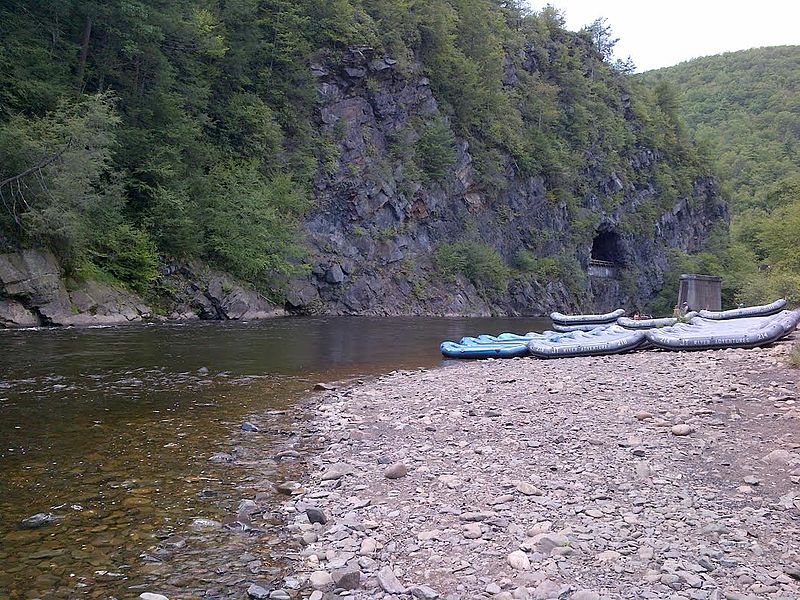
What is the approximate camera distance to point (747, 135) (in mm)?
99625

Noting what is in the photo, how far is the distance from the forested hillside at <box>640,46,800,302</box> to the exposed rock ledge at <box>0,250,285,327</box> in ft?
125

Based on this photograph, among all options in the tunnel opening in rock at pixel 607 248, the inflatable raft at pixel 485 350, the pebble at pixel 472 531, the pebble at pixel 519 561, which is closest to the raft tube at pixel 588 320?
the inflatable raft at pixel 485 350

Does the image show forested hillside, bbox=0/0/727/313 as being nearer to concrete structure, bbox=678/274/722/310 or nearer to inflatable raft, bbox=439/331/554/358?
inflatable raft, bbox=439/331/554/358

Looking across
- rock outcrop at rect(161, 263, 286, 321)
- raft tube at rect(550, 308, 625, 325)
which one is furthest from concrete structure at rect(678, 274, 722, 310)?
rock outcrop at rect(161, 263, 286, 321)

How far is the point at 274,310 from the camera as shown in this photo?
103ft

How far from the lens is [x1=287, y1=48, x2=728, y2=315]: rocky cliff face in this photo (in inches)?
1507

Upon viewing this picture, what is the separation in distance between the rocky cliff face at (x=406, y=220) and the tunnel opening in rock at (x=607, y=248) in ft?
6.85

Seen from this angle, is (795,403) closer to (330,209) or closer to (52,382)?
(52,382)

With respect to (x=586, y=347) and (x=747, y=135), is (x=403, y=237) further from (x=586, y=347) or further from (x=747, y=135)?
(x=747, y=135)

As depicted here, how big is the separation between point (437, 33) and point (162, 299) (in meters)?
34.7

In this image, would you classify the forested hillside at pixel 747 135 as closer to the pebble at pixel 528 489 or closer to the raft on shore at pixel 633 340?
the raft on shore at pixel 633 340

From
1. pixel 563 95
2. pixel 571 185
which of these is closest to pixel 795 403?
pixel 571 185

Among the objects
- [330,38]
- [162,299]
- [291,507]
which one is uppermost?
[330,38]

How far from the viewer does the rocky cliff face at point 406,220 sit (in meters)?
38.3
